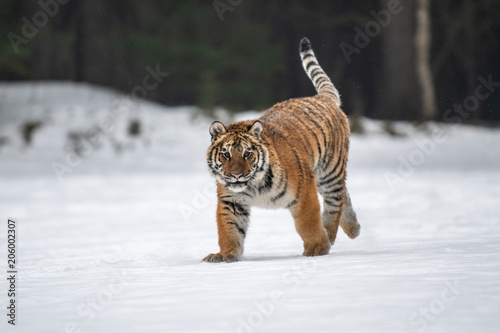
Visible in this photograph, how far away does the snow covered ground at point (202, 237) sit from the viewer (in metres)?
3.22

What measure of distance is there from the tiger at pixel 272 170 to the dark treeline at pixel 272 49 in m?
12.7

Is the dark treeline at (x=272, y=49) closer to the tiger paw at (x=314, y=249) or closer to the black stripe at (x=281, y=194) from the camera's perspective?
the tiger paw at (x=314, y=249)

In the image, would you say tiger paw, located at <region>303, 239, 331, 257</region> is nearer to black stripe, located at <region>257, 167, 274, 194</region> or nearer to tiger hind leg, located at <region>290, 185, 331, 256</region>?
tiger hind leg, located at <region>290, 185, 331, 256</region>

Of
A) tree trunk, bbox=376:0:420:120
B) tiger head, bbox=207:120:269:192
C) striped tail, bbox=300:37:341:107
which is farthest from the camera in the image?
tree trunk, bbox=376:0:420:120

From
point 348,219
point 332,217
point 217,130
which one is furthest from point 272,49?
point 217,130

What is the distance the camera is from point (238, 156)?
482 cm

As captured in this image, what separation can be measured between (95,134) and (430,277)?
14.0 meters

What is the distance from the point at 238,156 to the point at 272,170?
294 millimetres

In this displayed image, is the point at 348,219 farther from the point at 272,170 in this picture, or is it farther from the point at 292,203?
the point at 272,170

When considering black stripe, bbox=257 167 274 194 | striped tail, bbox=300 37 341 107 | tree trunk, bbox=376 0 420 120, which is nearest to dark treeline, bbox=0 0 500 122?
tree trunk, bbox=376 0 420 120

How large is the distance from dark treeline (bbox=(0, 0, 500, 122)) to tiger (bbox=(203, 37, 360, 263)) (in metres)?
12.7

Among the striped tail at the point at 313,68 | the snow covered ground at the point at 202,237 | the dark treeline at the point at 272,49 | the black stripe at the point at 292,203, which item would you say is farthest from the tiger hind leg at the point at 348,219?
the dark treeline at the point at 272,49

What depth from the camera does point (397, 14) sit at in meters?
19.2

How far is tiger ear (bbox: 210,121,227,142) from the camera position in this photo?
194 inches
